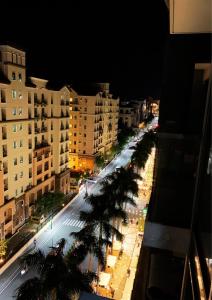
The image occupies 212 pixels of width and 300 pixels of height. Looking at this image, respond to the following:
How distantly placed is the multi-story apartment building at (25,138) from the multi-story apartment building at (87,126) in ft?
29.6

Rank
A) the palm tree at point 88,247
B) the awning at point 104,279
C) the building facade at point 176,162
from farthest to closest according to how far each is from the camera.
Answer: the awning at point 104,279
the palm tree at point 88,247
the building facade at point 176,162

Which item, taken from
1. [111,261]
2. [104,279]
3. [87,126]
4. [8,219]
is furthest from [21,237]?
[87,126]

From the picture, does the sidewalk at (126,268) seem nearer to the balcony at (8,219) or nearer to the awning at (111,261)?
the awning at (111,261)

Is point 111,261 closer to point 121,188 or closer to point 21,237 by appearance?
point 121,188

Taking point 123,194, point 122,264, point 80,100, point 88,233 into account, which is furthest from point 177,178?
point 80,100

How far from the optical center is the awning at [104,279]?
17531mm

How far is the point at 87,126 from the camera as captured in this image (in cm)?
4109

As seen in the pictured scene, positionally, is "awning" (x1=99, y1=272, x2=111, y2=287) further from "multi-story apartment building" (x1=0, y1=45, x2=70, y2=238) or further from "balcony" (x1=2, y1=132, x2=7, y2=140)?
"balcony" (x1=2, y1=132, x2=7, y2=140)

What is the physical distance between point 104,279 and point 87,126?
26548 mm

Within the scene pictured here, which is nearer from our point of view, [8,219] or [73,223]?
[8,219]

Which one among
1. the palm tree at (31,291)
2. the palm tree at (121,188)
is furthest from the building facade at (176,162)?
the palm tree at (121,188)

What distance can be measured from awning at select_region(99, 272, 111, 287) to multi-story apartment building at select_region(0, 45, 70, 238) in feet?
29.6

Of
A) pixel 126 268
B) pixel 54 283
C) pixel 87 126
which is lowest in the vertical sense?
pixel 126 268

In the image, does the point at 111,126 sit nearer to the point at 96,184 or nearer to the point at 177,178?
the point at 96,184
